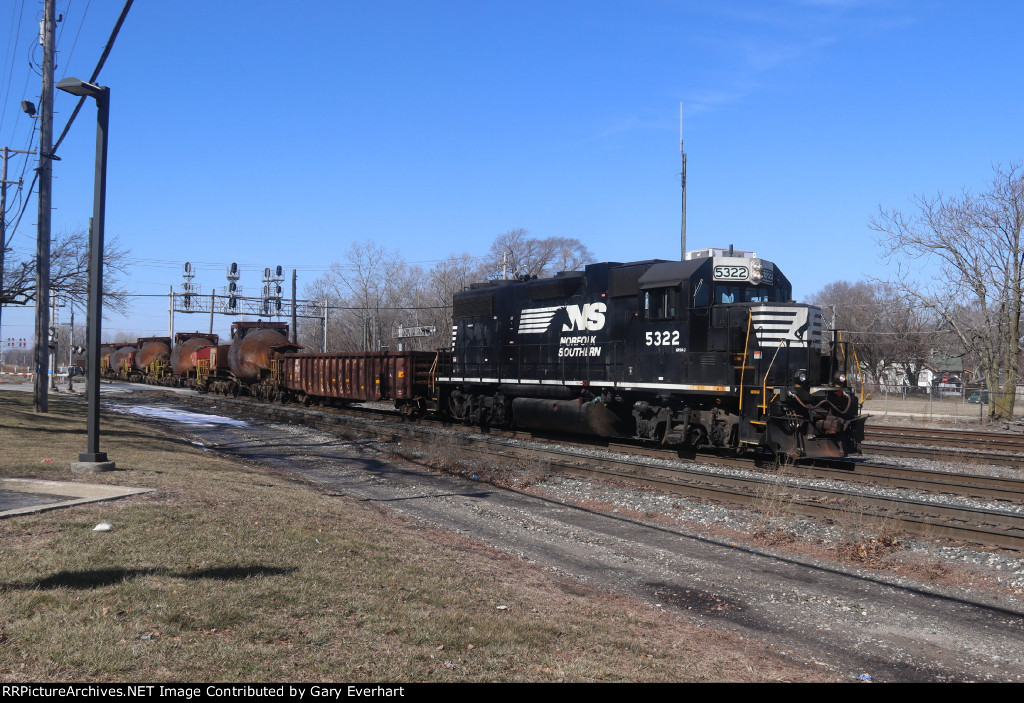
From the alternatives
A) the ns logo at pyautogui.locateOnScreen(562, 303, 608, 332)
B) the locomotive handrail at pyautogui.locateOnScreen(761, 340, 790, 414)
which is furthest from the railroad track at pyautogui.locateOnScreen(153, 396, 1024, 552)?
the ns logo at pyautogui.locateOnScreen(562, 303, 608, 332)

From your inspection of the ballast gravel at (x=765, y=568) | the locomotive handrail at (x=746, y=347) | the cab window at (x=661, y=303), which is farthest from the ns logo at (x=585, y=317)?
the ballast gravel at (x=765, y=568)

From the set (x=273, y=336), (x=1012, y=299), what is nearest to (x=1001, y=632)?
(x=1012, y=299)

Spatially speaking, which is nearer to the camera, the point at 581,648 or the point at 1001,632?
the point at 581,648

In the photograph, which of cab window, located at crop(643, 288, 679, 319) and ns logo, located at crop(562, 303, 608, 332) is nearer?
cab window, located at crop(643, 288, 679, 319)

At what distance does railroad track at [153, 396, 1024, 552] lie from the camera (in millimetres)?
10398

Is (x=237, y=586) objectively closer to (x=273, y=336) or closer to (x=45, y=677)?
(x=45, y=677)

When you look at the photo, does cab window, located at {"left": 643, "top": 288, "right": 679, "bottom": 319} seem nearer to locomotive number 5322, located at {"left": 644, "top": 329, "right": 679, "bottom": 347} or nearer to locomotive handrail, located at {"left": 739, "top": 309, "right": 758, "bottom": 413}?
locomotive number 5322, located at {"left": 644, "top": 329, "right": 679, "bottom": 347}

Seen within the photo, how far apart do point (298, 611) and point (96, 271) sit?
26.9ft

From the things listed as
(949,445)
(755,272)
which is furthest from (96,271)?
(949,445)

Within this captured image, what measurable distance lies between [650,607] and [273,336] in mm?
32196

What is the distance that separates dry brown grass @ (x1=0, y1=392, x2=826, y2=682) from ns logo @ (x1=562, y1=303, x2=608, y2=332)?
984cm

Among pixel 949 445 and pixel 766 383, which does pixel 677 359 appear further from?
pixel 949 445

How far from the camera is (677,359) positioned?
53.1ft
